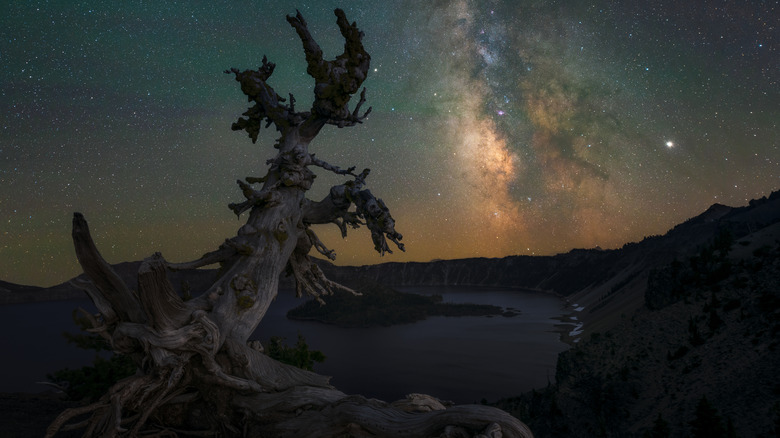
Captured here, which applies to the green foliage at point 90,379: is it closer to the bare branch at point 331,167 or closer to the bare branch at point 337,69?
the bare branch at point 331,167

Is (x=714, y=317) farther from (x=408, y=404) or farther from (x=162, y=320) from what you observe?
(x=162, y=320)

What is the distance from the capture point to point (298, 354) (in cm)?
1816

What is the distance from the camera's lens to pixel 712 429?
15312mm

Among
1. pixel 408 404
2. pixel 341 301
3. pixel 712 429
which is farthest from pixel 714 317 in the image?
pixel 341 301

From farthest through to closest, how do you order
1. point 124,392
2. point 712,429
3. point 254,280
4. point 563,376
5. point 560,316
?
1. point 560,316
2. point 563,376
3. point 712,429
4. point 254,280
5. point 124,392

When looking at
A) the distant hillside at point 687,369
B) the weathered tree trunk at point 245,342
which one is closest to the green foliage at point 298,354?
the weathered tree trunk at point 245,342

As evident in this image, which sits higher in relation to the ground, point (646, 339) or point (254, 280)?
point (254, 280)

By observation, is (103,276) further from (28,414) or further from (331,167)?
(28,414)

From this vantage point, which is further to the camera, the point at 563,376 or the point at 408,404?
the point at 563,376

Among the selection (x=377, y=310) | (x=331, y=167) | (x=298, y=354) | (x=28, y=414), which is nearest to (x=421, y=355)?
(x=377, y=310)

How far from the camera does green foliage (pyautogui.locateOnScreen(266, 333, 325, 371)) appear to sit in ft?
59.0

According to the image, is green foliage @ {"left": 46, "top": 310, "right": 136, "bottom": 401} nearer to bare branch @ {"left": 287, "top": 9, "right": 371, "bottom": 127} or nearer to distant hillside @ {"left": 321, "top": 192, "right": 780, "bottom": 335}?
bare branch @ {"left": 287, "top": 9, "right": 371, "bottom": 127}

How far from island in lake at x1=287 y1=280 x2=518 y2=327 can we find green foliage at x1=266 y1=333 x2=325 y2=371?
120m

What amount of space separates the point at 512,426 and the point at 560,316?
458 ft
